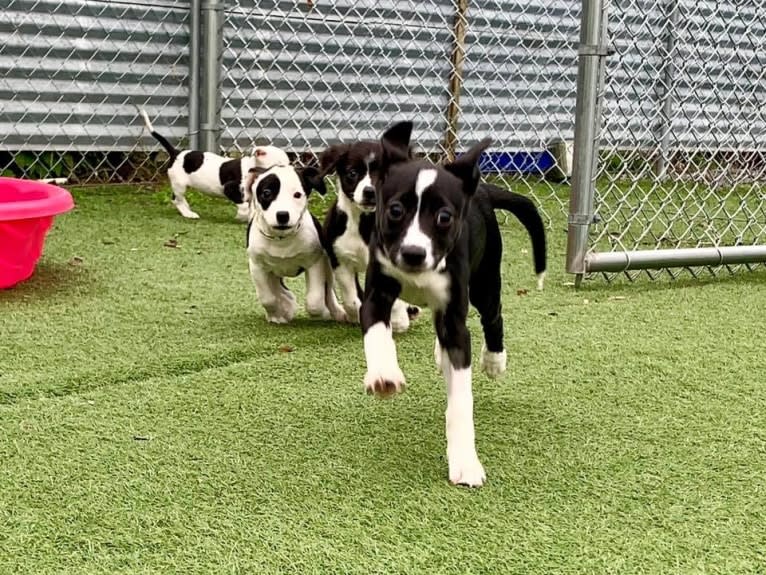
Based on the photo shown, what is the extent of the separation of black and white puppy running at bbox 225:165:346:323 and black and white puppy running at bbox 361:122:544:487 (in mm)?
1002

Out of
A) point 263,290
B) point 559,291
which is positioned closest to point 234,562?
point 263,290

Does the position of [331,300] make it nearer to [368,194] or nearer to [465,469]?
[368,194]

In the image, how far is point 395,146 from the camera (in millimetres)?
2342

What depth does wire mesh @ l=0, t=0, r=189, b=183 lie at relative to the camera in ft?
19.7

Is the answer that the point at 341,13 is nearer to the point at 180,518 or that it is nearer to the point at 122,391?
the point at 122,391

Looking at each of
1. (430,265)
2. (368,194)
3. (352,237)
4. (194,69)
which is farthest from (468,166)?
(194,69)

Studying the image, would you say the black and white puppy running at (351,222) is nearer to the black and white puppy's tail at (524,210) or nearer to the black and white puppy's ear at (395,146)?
the black and white puppy's tail at (524,210)

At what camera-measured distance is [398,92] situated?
723 centimetres

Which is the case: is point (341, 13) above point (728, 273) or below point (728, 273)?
above

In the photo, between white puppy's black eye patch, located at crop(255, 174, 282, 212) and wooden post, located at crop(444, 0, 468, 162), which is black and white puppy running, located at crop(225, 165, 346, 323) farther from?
wooden post, located at crop(444, 0, 468, 162)

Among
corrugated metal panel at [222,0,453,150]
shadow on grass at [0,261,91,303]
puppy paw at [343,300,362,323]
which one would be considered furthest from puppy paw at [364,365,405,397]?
corrugated metal panel at [222,0,453,150]

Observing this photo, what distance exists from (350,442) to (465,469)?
14.0 inches

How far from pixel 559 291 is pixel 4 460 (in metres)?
2.57

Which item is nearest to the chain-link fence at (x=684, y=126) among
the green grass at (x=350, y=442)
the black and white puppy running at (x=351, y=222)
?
the green grass at (x=350, y=442)
